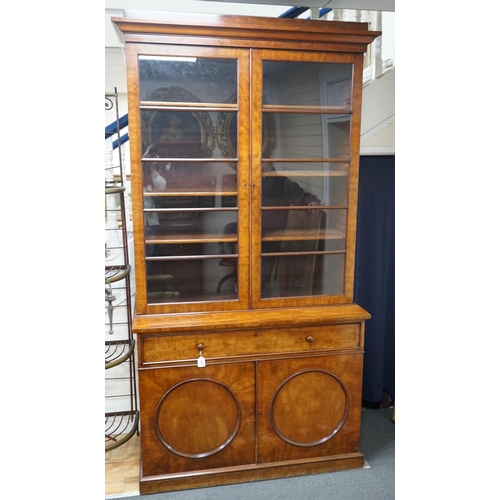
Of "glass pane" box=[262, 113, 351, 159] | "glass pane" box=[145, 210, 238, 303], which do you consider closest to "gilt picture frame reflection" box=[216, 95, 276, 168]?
"glass pane" box=[262, 113, 351, 159]

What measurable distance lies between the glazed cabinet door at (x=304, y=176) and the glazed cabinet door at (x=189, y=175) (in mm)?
78

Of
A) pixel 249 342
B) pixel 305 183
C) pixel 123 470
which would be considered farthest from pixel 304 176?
pixel 123 470

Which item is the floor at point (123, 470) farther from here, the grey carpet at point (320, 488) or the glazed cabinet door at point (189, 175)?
the glazed cabinet door at point (189, 175)

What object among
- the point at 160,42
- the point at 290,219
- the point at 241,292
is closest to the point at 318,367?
the point at 241,292

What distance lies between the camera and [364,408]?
8.22ft

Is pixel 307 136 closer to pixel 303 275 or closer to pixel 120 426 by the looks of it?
pixel 303 275

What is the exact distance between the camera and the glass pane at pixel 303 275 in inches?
77.6

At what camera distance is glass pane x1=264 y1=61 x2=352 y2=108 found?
6.01ft

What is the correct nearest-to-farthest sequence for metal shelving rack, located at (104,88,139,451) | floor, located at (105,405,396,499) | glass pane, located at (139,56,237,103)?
glass pane, located at (139,56,237,103), floor, located at (105,405,396,499), metal shelving rack, located at (104,88,139,451)

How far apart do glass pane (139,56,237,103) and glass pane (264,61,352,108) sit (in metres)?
0.15

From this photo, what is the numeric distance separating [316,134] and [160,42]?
700 mm

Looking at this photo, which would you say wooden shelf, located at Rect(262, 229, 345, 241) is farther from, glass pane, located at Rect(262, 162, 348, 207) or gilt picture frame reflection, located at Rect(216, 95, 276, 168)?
gilt picture frame reflection, located at Rect(216, 95, 276, 168)

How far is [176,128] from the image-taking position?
182cm
